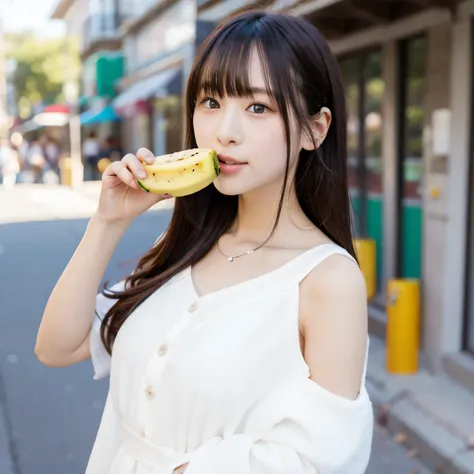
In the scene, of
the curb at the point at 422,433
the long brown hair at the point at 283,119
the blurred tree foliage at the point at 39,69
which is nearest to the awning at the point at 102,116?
the curb at the point at 422,433

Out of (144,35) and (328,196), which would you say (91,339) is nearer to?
(328,196)

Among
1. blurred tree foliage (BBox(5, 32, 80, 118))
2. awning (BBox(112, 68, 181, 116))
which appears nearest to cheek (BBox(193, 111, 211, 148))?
awning (BBox(112, 68, 181, 116))

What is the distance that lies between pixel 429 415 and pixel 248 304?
368 centimetres

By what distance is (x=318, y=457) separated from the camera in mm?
1270

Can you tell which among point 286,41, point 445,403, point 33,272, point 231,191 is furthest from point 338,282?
point 33,272

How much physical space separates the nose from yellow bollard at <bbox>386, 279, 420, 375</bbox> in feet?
14.3

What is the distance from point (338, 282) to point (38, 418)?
4138 mm

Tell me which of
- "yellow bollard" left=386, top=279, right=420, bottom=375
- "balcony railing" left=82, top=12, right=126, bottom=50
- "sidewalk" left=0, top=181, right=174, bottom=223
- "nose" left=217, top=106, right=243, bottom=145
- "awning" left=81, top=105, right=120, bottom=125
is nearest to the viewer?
"nose" left=217, top=106, right=243, bottom=145

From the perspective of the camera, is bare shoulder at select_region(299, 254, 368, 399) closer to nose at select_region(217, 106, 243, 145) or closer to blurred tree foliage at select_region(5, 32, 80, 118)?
nose at select_region(217, 106, 243, 145)

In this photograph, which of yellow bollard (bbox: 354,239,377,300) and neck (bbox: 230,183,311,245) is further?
yellow bollard (bbox: 354,239,377,300)

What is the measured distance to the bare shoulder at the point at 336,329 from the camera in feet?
4.25

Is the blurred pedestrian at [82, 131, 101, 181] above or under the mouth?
above

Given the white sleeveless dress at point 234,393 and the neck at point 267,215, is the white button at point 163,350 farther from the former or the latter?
the neck at point 267,215

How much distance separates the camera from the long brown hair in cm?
142
